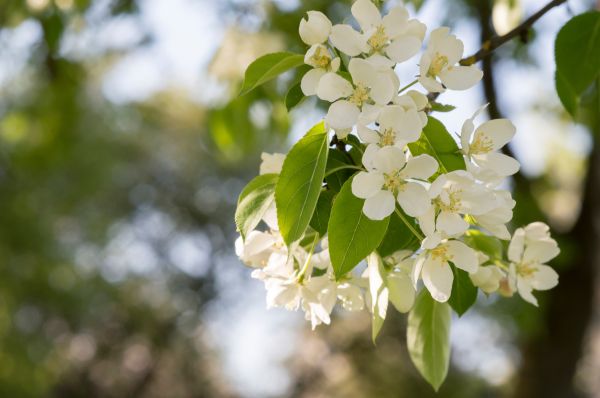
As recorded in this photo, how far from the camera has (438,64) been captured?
764 millimetres

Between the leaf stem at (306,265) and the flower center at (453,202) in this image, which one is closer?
the flower center at (453,202)

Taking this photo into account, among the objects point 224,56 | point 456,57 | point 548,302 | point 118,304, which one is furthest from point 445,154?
point 118,304

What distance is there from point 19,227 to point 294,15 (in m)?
7.23

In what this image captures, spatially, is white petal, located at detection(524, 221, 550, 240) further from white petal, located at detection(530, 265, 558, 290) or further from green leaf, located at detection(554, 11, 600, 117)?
green leaf, located at detection(554, 11, 600, 117)

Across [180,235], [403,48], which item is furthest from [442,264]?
[180,235]

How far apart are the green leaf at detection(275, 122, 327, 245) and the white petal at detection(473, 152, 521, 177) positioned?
0.15 meters

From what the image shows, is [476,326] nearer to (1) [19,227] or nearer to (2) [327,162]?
(1) [19,227]

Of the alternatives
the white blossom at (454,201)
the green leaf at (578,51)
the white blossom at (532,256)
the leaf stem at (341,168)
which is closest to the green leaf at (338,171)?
the leaf stem at (341,168)

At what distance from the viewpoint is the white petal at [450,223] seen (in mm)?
668

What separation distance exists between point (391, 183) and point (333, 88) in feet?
0.36

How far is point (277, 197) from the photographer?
71 cm

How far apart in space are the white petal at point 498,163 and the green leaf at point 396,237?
0.09 meters

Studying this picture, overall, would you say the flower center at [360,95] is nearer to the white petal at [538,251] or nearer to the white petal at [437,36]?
the white petal at [437,36]

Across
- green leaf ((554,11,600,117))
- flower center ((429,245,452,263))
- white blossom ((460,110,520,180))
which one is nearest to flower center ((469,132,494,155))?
white blossom ((460,110,520,180))
